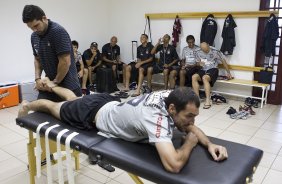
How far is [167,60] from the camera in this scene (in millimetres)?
5484

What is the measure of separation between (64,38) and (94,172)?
1.23m

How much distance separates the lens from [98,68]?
5.72m

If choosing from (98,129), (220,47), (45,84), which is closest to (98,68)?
(220,47)

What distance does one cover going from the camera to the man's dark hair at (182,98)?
147 cm

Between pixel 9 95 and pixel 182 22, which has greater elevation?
pixel 182 22

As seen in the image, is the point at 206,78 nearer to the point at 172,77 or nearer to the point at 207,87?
the point at 207,87

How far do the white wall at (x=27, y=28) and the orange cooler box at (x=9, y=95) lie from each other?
45 cm

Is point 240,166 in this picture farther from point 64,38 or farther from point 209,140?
point 64,38

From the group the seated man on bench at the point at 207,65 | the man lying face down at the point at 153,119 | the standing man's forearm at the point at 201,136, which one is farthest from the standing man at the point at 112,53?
the standing man's forearm at the point at 201,136

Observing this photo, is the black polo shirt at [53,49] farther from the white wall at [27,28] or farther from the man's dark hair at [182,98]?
the white wall at [27,28]

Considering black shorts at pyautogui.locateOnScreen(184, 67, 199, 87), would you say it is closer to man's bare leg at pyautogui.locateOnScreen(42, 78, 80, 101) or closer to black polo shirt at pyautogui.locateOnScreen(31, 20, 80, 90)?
black polo shirt at pyautogui.locateOnScreen(31, 20, 80, 90)

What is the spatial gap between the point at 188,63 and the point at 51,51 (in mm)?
3351

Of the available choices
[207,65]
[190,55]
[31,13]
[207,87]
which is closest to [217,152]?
[31,13]

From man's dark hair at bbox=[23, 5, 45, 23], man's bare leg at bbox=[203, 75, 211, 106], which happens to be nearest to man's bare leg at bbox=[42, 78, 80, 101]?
man's dark hair at bbox=[23, 5, 45, 23]
